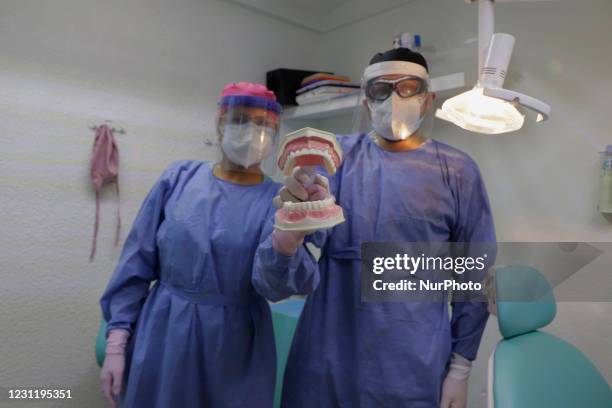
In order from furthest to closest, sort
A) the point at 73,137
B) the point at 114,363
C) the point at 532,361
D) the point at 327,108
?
the point at 327,108 → the point at 73,137 → the point at 114,363 → the point at 532,361

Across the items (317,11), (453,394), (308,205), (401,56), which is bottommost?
(453,394)

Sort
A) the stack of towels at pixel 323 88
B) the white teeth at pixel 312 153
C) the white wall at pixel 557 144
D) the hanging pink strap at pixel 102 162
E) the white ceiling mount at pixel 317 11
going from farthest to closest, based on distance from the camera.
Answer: the white ceiling mount at pixel 317 11 < the stack of towels at pixel 323 88 < the hanging pink strap at pixel 102 162 < the white wall at pixel 557 144 < the white teeth at pixel 312 153

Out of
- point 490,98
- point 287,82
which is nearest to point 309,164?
point 490,98

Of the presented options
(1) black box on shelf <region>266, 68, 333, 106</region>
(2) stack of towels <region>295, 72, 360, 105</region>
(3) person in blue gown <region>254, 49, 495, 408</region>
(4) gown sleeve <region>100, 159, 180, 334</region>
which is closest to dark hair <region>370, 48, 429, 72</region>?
(3) person in blue gown <region>254, 49, 495, 408</region>

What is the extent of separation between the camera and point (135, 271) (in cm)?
107

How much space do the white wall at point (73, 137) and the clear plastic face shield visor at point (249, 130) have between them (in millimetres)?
925

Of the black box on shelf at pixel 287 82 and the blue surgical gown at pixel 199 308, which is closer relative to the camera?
the blue surgical gown at pixel 199 308

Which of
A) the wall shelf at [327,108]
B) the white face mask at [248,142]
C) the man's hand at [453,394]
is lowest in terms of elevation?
the man's hand at [453,394]

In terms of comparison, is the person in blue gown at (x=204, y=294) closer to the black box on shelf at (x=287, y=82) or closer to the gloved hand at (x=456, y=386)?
the gloved hand at (x=456, y=386)

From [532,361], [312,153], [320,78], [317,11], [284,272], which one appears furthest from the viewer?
[317,11]

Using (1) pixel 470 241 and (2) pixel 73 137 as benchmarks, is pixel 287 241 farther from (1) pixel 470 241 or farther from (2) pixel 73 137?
(2) pixel 73 137

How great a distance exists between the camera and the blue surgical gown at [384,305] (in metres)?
0.91

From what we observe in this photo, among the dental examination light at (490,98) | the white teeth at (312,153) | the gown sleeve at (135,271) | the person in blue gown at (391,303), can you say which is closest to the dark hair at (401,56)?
the person in blue gown at (391,303)

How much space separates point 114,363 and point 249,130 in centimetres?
67
